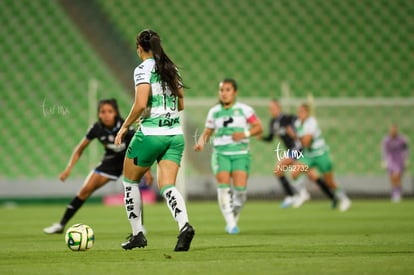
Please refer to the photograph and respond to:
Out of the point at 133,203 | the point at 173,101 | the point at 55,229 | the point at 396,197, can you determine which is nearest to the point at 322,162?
the point at 396,197

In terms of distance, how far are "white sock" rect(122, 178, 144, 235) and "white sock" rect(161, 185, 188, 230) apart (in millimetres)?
504

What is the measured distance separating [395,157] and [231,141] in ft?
35.4

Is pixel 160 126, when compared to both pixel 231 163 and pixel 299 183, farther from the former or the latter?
pixel 299 183

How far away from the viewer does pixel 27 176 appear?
21.7 metres

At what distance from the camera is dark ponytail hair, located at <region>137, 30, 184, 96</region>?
7980 millimetres

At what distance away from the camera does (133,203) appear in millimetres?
8484

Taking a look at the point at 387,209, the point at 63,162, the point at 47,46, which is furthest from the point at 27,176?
the point at 387,209

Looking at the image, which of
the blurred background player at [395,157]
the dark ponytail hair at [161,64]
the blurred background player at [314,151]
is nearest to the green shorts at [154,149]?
the dark ponytail hair at [161,64]

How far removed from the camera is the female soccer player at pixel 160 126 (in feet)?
26.0

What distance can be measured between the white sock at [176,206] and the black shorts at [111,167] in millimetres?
3253

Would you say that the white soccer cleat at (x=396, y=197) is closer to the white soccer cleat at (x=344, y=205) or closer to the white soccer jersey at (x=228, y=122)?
the white soccer cleat at (x=344, y=205)

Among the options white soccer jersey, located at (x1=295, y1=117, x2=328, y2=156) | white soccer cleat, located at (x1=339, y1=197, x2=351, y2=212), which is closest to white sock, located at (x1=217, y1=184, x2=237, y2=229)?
white soccer cleat, located at (x1=339, y1=197, x2=351, y2=212)

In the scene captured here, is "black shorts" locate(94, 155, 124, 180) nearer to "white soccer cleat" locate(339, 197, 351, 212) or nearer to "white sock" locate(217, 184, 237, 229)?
"white sock" locate(217, 184, 237, 229)

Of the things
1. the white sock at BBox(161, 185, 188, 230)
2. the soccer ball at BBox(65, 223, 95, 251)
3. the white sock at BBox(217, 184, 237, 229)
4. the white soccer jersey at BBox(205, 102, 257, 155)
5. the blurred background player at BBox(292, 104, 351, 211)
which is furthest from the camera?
the blurred background player at BBox(292, 104, 351, 211)
